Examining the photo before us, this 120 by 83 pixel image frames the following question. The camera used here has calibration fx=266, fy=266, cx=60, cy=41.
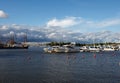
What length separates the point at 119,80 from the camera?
54.7 metres

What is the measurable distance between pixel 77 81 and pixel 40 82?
293 inches

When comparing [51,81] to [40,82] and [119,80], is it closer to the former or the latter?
[40,82]

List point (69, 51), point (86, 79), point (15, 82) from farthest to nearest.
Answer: point (69, 51) < point (86, 79) < point (15, 82)

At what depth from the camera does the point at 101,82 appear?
172 feet

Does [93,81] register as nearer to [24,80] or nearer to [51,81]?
[51,81]

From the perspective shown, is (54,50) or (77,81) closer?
(77,81)

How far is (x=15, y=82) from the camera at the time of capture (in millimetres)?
51812

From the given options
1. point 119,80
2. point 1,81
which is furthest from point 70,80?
point 1,81

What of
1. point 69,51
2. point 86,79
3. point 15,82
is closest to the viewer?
point 15,82

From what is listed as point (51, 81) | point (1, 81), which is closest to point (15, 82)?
point (1, 81)

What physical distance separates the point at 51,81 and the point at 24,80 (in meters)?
5.76

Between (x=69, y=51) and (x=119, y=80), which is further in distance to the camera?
(x=69, y=51)

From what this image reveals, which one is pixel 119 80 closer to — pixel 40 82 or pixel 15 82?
pixel 40 82

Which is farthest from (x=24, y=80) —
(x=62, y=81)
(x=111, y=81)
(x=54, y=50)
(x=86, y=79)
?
(x=54, y=50)
